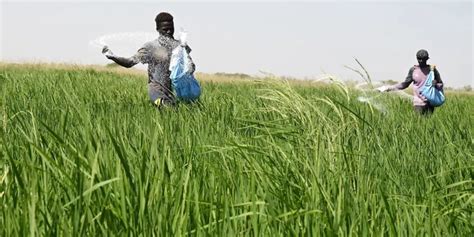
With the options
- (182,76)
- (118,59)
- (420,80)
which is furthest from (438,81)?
(118,59)

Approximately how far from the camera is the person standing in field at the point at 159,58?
17.5 feet

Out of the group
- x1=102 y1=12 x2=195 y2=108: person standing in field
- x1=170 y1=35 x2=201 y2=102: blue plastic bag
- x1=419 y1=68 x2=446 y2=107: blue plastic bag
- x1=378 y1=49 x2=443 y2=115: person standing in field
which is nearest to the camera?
x1=170 y1=35 x2=201 y2=102: blue plastic bag

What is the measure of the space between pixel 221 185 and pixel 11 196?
23.2 inches

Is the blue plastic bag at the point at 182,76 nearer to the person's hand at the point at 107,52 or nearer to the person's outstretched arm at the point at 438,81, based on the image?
the person's hand at the point at 107,52

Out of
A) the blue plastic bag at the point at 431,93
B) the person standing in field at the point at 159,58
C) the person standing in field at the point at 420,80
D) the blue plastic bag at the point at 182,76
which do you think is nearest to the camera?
the blue plastic bag at the point at 182,76

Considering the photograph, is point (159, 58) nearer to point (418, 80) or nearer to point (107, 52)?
point (107, 52)

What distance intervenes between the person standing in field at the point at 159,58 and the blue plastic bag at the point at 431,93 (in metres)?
3.03

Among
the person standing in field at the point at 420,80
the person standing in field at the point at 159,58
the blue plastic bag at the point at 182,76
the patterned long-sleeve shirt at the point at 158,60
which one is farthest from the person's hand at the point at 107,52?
the person standing in field at the point at 420,80

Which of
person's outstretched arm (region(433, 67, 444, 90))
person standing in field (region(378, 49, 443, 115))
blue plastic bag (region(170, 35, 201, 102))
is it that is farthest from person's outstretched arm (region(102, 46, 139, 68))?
person's outstretched arm (region(433, 67, 444, 90))

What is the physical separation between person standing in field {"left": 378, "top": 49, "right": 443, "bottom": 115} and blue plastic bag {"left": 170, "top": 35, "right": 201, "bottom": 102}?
287 cm

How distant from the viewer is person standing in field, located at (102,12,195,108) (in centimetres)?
533

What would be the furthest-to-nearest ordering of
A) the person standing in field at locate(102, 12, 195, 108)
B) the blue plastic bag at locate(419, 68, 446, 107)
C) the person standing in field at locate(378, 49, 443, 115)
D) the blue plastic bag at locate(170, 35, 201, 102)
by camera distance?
the person standing in field at locate(378, 49, 443, 115), the blue plastic bag at locate(419, 68, 446, 107), the person standing in field at locate(102, 12, 195, 108), the blue plastic bag at locate(170, 35, 201, 102)

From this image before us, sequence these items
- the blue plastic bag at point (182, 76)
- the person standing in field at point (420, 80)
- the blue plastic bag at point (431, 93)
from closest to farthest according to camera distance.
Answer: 1. the blue plastic bag at point (182, 76)
2. the blue plastic bag at point (431, 93)
3. the person standing in field at point (420, 80)

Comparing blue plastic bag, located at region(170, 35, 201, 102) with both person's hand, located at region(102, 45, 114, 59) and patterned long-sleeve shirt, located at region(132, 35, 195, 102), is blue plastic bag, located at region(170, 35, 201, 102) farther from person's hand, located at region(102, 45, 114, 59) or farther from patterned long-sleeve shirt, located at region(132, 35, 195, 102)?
person's hand, located at region(102, 45, 114, 59)
